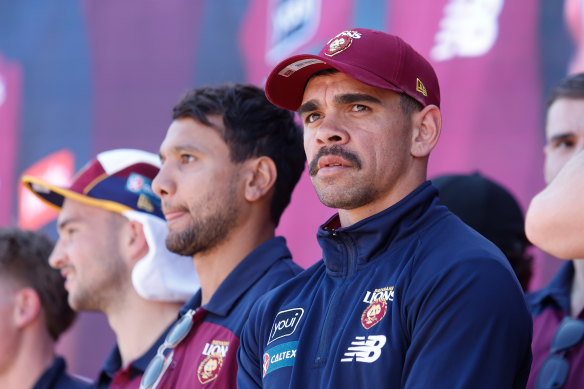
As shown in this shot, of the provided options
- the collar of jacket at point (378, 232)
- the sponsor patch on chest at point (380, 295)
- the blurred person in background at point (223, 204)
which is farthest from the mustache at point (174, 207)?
the sponsor patch on chest at point (380, 295)

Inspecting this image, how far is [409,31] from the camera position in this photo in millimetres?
3379

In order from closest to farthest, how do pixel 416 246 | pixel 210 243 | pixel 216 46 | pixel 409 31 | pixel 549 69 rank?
pixel 416 246
pixel 210 243
pixel 549 69
pixel 409 31
pixel 216 46

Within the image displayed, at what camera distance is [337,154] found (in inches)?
73.3

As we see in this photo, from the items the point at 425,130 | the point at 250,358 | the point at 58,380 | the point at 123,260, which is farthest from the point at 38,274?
the point at 425,130

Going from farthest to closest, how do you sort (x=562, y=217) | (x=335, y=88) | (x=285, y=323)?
(x=335, y=88)
(x=285, y=323)
(x=562, y=217)

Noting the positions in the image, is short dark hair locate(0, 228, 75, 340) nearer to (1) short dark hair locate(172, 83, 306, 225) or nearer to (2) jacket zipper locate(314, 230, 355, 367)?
(1) short dark hair locate(172, 83, 306, 225)

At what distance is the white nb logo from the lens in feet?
5.14

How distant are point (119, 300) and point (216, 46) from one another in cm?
149

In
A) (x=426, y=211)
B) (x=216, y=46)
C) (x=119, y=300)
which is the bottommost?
(x=119, y=300)

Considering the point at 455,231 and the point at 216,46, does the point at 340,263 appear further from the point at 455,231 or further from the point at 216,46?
the point at 216,46

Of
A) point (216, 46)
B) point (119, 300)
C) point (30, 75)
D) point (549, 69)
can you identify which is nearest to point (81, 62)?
point (30, 75)

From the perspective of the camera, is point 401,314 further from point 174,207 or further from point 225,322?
point 174,207

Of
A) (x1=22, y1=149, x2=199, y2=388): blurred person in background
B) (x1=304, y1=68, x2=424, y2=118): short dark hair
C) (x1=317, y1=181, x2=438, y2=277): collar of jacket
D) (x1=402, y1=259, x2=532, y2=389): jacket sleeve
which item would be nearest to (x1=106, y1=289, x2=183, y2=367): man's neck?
(x1=22, y1=149, x2=199, y2=388): blurred person in background

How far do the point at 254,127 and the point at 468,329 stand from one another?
1.36 metres
